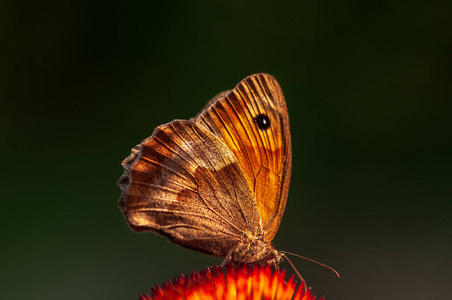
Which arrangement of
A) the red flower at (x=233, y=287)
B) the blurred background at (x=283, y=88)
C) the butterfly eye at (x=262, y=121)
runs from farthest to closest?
1. the blurred background at (x=283, y=88)
2. the butterfly eye at (x=262, y=121)
3. the red flower at (x=233, y=287)

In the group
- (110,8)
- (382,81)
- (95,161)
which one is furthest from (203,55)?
(382,81)

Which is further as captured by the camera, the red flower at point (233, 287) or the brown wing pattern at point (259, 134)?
the brown wing pattern at point (259, 134)

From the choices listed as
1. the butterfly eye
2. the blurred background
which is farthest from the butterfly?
the blurred background

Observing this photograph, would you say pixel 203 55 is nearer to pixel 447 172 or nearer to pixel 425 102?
pixel 425 102

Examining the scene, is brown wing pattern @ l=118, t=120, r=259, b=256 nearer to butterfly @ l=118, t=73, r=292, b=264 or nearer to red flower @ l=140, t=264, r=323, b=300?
butterfly @ l=118, t=73, r=292, b=264

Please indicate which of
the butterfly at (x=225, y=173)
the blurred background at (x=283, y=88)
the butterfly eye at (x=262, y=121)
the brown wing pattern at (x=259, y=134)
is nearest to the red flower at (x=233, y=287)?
the butterfly at (x=225, y=173)

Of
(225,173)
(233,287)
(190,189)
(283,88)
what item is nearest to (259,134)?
(225,173)

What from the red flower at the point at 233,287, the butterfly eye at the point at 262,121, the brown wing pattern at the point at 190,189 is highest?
the butterfly eye at the point at 262,121

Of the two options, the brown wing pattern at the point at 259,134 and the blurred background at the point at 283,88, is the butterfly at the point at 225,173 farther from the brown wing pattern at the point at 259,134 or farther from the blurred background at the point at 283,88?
the blurred background at the point at 283,88
